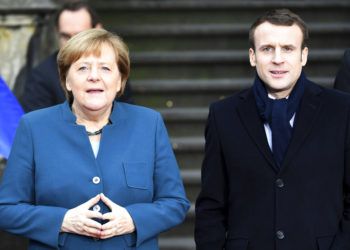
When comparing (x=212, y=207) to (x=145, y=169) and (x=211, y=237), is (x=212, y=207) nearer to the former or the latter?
(x=211, y=237)

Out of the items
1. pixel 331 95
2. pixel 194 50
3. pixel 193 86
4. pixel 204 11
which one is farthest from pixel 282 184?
pixel 204 11

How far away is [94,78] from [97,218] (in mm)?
557

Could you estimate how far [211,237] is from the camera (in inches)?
159

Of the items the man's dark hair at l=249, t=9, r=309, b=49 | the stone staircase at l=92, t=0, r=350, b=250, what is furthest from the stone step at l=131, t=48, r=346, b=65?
the man's dark hair at l=249, t=9, r=309, b=49

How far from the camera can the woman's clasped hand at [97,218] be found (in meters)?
3.69

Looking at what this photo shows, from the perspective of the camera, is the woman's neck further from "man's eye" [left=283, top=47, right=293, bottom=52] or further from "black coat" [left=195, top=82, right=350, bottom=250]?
"man's eye" [left=283, top=47, right=293, bottom=52]

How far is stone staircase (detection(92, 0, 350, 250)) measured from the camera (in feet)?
23.6

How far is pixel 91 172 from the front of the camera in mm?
3805

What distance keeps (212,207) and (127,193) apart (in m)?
0.44

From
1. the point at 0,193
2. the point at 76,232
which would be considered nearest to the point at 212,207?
the point at 76,232

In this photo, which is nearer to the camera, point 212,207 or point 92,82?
point 92,82

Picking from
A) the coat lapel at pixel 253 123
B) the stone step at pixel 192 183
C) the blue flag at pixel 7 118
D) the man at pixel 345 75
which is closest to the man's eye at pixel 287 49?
the coat lapel at pixel 253 123

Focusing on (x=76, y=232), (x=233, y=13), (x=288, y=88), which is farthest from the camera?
(x=233, y=13)

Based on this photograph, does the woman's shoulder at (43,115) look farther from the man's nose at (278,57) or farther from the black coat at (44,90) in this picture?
the black coat at (44,90)
